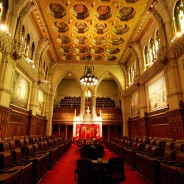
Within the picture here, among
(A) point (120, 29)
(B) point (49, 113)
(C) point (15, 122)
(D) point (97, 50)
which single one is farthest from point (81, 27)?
(B) point (49, 113)

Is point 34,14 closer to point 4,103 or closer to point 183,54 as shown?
point 4,103

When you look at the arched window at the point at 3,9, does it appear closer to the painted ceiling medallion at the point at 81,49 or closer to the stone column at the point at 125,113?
the painted ceiling medallion at the point at 81,49

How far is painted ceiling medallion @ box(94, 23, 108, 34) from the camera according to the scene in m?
12.9

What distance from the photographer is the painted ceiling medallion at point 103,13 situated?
11.1 meters

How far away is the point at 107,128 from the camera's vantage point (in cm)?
1927

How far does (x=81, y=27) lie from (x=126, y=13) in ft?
12.6

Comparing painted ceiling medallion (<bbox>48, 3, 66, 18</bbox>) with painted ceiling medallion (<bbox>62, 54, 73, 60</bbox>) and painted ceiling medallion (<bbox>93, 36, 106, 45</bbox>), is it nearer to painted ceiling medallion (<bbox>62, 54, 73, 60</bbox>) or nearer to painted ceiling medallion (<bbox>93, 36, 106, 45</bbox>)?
painted ceiling medallion (<bbox>93, 36, 106, 45</bbox>)

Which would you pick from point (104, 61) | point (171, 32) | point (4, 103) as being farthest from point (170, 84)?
point (104, 61)

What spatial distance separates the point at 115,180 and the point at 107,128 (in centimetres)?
1591

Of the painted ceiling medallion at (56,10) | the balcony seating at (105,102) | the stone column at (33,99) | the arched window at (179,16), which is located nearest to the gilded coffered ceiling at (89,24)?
the painted ceiling medallion at (56,10)

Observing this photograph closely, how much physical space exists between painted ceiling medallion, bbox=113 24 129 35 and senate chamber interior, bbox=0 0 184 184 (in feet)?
0.27

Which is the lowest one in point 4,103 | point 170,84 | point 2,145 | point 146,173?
point 146,173

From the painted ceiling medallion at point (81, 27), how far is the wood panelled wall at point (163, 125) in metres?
8.68

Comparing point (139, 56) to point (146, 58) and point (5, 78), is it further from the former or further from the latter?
point (5, 78)
